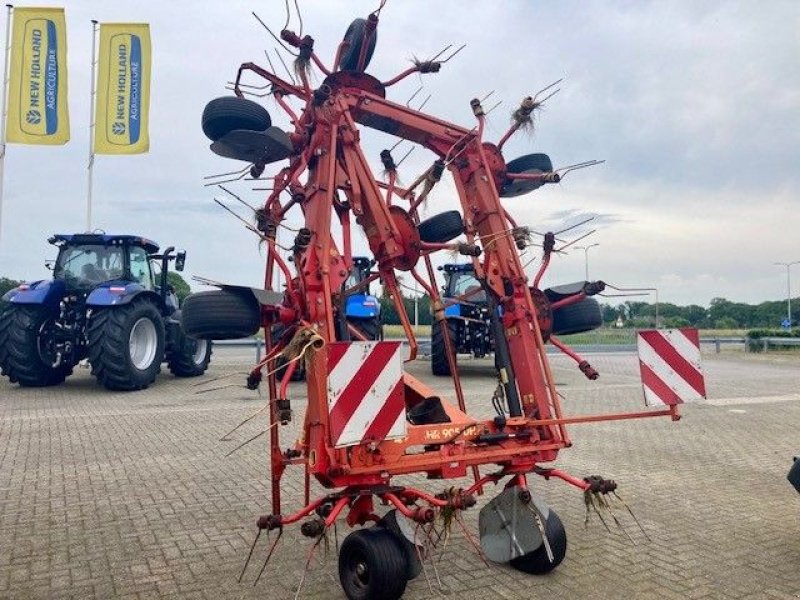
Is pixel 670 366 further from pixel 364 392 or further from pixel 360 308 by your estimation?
pixel 360 308

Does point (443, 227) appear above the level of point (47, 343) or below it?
above

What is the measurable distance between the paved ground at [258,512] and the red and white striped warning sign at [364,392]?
927 millimetres

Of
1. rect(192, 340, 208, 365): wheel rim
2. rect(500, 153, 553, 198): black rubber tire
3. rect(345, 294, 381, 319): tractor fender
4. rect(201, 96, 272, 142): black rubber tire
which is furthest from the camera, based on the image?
rect(192, 340, 208, 365): wheel rim

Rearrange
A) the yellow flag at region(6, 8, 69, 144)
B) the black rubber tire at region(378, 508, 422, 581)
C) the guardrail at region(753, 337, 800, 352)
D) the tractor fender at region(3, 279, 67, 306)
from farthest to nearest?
the guardrail at region(753, 337, 800, 352) → the yellow flag at region(6, 8, 69, 144) → the tractor fender at region(3, 279, 67, 306) → the black rubber tire at region(378, 508, 422, 581)

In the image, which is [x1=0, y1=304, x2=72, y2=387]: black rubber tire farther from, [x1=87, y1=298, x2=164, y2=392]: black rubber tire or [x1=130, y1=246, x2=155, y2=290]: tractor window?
[x1=130, y1=246, x2=155, y2=290]: tractor window

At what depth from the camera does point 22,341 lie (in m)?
11.6

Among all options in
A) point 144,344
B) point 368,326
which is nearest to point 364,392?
point 368,326

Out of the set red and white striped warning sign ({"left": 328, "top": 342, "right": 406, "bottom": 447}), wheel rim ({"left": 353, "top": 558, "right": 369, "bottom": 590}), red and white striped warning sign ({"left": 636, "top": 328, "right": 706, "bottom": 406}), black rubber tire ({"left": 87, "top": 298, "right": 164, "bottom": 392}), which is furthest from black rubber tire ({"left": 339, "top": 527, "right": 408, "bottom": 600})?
A: black rubber tire ({"left": 87, "top": 298, "right": 164, "bottom": 392})

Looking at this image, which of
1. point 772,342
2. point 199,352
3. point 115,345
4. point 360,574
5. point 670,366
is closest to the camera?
point 360,574

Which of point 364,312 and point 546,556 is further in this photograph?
point 364,312

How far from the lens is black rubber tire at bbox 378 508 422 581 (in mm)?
3574

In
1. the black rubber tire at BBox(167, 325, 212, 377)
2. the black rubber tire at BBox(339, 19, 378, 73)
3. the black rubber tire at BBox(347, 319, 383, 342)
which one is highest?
the black rubber tire at BBox(339, 19, 378, 73)

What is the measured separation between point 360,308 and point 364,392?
31.8ft

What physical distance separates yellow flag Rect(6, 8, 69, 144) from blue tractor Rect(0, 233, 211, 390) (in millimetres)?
5602
